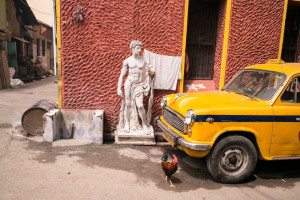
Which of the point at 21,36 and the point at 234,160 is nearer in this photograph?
the point at 234,160

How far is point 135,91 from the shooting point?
5836 mm

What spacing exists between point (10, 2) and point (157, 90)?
14934mm

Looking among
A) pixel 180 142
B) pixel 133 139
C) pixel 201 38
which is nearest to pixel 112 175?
pixel 180 142

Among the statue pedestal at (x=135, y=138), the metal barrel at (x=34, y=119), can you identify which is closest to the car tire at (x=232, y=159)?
the statue pedestal at (x=135, y=138)

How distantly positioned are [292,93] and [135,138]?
3.26 m

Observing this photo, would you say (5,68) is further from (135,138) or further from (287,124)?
(287,124)

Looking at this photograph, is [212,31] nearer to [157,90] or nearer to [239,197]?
[157,90]

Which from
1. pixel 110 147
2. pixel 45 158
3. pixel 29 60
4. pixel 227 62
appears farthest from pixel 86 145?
pixel 29 60

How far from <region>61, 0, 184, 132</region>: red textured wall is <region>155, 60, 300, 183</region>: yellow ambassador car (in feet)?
7.71

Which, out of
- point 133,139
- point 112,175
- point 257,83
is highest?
point 257,83

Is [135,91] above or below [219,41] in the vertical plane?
below

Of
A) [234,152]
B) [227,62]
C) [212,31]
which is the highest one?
[212,31]

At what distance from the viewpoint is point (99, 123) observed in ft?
18.4

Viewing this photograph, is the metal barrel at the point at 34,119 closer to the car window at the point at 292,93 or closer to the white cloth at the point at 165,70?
the white cloth at the point at 165,70
